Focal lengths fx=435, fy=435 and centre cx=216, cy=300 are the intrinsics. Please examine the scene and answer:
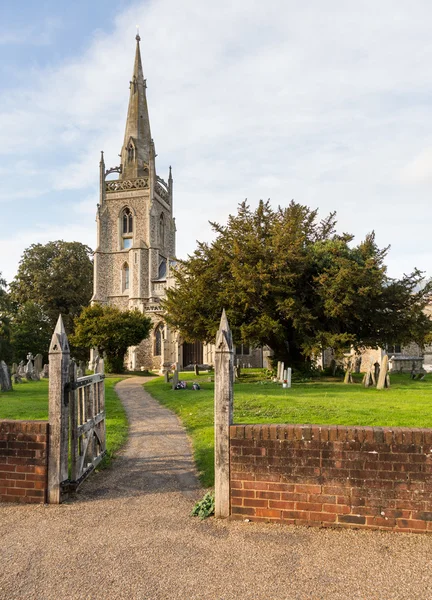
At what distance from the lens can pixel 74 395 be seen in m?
6.02

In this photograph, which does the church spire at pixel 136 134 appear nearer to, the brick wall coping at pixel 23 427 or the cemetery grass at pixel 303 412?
the cemetery grass at pixel 303 412

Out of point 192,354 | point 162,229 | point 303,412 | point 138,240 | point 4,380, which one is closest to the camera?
point 303,412

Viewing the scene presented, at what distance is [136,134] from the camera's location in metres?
51.2

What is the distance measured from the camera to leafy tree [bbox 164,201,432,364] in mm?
20016

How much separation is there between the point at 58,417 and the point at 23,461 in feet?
2.29

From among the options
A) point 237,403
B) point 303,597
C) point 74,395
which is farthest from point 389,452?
point 237,403

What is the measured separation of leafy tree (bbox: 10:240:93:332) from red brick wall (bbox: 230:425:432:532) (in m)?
46.3

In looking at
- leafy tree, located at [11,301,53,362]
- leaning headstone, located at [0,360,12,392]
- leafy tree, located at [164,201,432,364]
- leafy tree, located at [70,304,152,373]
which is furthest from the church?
leaning headstone, located at [0,360,12,392]

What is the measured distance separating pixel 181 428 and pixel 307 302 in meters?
13.7

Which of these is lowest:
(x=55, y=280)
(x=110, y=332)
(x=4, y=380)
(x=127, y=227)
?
(x=4, y=380)

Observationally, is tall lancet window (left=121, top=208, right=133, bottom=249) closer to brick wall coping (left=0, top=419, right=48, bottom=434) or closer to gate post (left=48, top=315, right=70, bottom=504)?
gate post (left=48, top=315, right=70, bottom=504)

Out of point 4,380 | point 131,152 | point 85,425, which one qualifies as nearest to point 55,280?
point 131,152

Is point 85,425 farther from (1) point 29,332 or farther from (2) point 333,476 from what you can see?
(1) point 29,332

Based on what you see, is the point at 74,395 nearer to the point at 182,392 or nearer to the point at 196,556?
the point at 196,556
